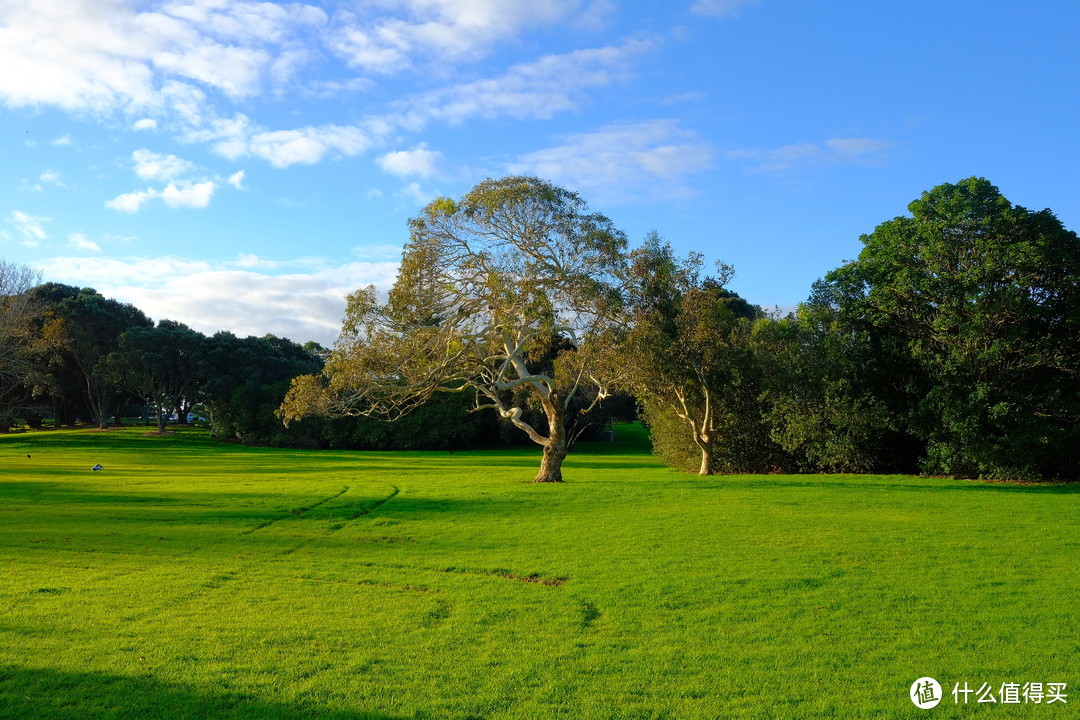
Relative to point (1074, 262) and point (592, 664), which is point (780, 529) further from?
point (1074, 262)

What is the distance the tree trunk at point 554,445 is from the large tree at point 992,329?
14464mm

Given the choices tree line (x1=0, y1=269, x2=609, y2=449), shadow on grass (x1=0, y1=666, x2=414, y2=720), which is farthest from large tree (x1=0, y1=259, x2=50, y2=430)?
shadow on grass (x1=0, y1=666, x2=414, y2=720)

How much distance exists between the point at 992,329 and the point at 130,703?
1247 inches

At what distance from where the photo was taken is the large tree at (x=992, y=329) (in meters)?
29.1

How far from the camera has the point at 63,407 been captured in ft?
248

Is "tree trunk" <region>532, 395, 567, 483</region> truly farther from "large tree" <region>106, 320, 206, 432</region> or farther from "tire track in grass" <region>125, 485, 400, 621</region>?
"large tree" <region>106, 320, 206, 432</region>

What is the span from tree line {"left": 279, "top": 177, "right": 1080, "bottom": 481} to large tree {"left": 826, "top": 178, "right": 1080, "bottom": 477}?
74 millimetres

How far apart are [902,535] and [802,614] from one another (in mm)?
7843

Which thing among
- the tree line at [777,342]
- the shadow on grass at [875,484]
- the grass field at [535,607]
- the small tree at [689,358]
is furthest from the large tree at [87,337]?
the shadow on grass at [875,484]

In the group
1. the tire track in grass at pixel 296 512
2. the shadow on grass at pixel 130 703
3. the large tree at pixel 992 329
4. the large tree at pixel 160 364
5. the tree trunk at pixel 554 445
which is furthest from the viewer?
the large tree at pixel 160 364

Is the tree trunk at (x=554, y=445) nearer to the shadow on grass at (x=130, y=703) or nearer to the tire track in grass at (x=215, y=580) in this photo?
the tire track in grass at (x=215, y=580)

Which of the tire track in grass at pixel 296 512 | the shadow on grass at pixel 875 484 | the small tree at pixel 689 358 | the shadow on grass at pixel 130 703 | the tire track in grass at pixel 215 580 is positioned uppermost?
the small tree at pixel 689 358

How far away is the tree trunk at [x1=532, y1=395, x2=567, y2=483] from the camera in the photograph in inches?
1208

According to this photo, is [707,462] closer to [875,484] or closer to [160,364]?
[875,484]
